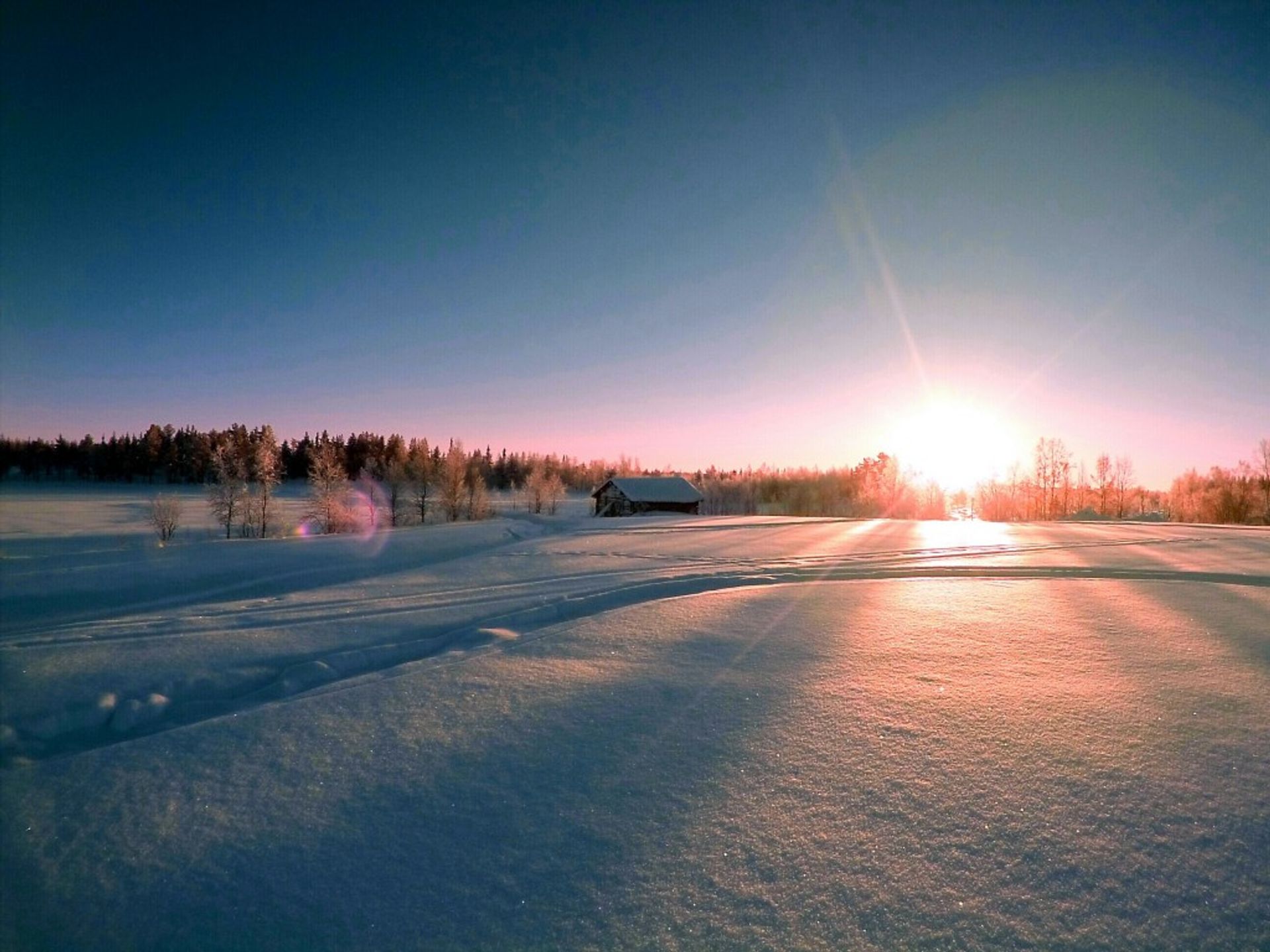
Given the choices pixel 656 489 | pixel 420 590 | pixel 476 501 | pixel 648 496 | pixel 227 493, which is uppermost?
pixel 656 489

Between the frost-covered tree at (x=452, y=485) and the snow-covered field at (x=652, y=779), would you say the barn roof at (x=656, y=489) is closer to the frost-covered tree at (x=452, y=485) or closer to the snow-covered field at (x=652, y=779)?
the frost-covered tree at (x=452, y=485)

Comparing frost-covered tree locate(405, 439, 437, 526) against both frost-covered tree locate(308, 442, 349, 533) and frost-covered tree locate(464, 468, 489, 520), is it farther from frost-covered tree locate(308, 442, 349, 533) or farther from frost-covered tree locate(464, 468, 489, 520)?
frost-covered tree locate(308, 442, 349, 533)

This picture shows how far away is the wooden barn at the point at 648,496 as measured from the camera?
2057 inches

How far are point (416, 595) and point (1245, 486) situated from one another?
65475 mm

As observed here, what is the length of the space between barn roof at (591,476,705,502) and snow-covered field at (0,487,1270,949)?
146ft

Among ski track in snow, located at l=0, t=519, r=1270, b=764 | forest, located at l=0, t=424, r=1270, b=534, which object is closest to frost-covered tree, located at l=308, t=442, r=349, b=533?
forest, located at l=0, t=424, r=1270, b=534

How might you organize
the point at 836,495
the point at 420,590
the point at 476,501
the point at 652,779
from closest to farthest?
the point at 652,779 → the point at 420,590 → the point at 476,501 → the point at 836,495

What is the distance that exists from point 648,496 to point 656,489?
1.40m

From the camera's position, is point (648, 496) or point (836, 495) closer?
point (648, 496)

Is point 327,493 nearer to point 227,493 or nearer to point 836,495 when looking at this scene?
point 227,493

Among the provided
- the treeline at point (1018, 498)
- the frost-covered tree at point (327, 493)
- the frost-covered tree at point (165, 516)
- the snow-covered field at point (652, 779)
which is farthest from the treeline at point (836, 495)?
the snow-covered field at point (652, 779)

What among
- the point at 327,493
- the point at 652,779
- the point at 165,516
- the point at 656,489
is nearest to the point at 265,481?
the point at 327,493

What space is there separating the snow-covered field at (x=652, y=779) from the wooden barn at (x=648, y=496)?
44.4 m

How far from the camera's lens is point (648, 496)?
172 feet
